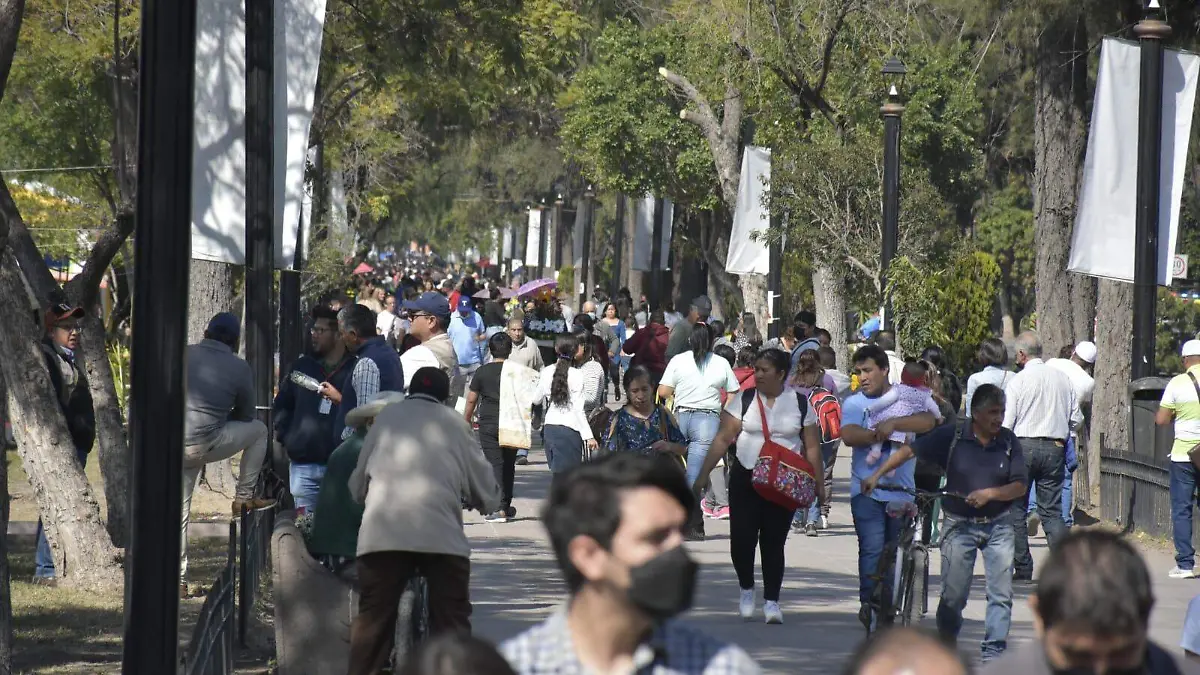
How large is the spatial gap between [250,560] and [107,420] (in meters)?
3.07

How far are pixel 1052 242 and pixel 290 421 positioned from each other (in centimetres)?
1454

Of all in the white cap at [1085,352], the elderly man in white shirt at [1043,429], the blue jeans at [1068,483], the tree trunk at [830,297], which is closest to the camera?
A: the elderly man in white shirt at [1043,429]

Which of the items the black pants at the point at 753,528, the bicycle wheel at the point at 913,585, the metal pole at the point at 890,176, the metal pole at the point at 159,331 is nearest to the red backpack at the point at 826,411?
the black pants at the point at 753,528

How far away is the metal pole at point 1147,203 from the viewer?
656 inches

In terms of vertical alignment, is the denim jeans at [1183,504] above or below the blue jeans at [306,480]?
below

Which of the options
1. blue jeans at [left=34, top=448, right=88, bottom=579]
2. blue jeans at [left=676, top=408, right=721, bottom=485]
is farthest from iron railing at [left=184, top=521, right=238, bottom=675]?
blue jeans at [left=676, top=408, right=721, bottom=485]

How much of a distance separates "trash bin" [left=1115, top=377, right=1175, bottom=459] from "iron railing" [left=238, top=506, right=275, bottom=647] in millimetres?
8248

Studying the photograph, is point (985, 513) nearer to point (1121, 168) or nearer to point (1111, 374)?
point (1121, 168)

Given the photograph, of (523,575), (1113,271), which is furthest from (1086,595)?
(1113,271)

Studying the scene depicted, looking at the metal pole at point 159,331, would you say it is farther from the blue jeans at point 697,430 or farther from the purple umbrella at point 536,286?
the purple umbrella at point 536,286

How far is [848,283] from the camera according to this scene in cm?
3522

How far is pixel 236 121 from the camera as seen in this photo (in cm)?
1109

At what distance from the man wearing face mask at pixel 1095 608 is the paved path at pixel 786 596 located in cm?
627

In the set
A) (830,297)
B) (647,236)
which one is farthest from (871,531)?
(647,236)
